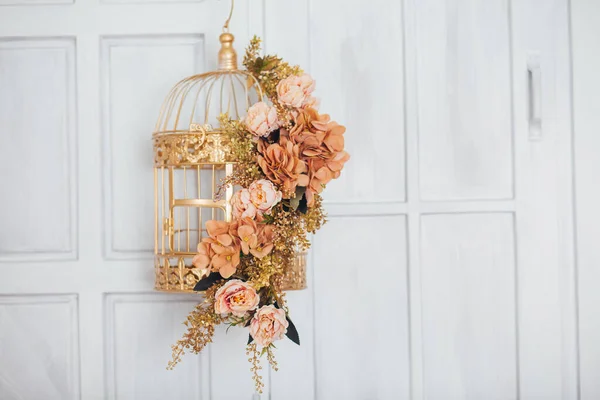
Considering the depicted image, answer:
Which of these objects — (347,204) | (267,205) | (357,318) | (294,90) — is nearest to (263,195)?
(267,205)

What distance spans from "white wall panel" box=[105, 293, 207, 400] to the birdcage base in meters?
0.25

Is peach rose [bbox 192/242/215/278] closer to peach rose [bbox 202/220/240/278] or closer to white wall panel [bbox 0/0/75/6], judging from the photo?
peach rose [bbox 202/220/240/278]

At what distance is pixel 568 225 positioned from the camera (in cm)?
178

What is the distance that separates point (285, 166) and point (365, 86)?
57cm

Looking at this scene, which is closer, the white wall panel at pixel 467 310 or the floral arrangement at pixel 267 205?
the floral arrangement at pixel 267 205

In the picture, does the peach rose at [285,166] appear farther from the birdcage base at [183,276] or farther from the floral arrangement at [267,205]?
the birdcage base at [183,276]

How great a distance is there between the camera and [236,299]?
1.34 metres

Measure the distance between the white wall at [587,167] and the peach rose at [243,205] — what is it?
1074mm

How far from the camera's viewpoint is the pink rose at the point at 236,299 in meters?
1.34

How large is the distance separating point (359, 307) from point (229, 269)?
572mm

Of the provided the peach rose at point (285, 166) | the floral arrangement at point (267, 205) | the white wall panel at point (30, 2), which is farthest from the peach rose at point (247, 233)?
the white wall panel at point (30, 2)

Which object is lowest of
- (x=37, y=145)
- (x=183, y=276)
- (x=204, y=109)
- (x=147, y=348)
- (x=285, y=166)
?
(x=147, y=348)

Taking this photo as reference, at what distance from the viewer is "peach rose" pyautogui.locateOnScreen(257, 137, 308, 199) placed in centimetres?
134

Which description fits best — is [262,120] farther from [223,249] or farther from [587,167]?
[587,167]
